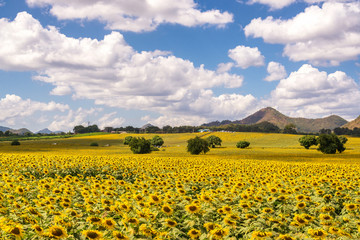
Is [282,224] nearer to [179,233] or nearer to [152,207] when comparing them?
[179,233]

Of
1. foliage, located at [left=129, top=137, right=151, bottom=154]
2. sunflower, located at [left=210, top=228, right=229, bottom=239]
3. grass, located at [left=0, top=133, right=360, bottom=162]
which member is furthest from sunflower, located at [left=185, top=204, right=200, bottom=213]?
foliage, located at [left=129, top=137, right=151, bottom=154]

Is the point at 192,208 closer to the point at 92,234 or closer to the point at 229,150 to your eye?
the point at 92,234

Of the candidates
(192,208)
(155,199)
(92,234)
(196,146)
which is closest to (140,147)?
(196,146)

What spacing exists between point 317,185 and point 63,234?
1037cm

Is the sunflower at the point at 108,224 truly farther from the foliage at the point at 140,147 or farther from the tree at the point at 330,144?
the tree at the point at 330,144

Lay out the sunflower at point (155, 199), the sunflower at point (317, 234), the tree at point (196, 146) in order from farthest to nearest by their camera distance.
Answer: the tree at point (196, 146)
the sunflower at point (155, 199)
the sunflower at point (317, 234)

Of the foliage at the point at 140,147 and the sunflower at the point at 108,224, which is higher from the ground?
the sunflower at the point at 108,224

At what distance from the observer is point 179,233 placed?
20.8 ft

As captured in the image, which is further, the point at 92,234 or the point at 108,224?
the point at 108,224

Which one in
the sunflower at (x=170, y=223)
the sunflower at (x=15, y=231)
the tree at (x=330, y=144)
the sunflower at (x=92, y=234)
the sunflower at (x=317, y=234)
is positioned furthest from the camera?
the tree at (x=330, y=144)

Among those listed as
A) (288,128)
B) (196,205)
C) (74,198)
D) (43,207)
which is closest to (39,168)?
(74,198)

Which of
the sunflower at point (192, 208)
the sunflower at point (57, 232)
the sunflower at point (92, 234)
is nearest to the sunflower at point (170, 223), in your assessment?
the sunflower at point (192, 208)

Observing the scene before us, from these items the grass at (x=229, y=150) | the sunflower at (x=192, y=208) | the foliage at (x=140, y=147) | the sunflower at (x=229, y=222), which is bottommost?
the grass at (x=229, y=150)

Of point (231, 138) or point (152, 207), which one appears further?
point (231, 138)
